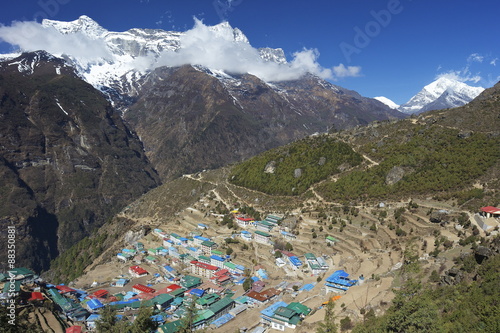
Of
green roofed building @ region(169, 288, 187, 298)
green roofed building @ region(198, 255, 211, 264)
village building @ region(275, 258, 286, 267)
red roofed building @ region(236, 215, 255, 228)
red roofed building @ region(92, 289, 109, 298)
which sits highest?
red roofed building @ region(236, 215, 255, 228)

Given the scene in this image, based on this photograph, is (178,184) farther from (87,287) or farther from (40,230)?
(40,230)

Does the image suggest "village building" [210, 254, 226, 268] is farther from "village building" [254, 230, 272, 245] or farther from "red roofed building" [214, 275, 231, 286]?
"village building" [254, 230, 272, 245]

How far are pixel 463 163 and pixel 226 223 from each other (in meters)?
50.0

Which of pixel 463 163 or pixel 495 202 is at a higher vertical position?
pixel 463 163

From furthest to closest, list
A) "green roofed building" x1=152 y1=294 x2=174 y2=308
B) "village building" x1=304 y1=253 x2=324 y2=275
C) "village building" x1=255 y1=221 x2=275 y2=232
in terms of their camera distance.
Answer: "village building" x1=255 y1=221 x2=275 y2=232 → "village building" x1=304 y1=253 x2=324 y2=275 → "green roofed building" x1=152 y1=294 x2=174 y2=308

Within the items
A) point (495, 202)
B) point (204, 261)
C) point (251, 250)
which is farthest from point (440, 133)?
point (204, 261)

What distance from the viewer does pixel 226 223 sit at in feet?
265

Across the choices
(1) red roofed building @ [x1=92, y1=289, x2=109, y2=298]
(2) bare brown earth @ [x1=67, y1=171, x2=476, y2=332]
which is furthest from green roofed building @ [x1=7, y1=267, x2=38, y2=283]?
(1) red roofed building @ [x1=92, y1=289, x2=109, y2=298]

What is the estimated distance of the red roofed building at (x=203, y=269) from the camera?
62.5 metres

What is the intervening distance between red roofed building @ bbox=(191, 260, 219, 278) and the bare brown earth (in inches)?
185

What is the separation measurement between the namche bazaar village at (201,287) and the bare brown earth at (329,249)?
0.82 meters

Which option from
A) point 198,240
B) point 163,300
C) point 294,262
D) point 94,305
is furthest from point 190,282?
point 294,262

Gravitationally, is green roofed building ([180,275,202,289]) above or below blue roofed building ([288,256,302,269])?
below

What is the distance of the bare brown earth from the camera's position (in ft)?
137
